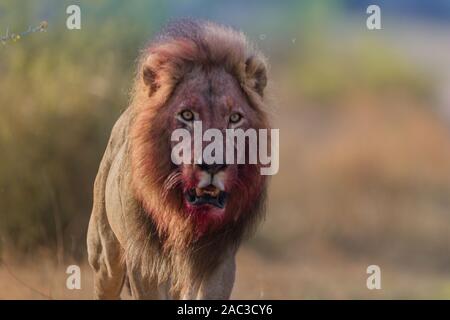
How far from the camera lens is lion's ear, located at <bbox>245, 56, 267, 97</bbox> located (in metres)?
5.54

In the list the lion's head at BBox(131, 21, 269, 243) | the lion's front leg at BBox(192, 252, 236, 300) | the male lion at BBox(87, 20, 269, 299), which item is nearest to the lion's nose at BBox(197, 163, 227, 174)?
the male lion at BBox(87, 20, 269, 299)

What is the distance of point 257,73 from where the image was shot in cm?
557

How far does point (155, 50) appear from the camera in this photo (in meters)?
5.61

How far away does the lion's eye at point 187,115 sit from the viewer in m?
5.34

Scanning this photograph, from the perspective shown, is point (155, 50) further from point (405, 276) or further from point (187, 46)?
point (405, 276)

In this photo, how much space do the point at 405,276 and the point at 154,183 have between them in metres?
2.80

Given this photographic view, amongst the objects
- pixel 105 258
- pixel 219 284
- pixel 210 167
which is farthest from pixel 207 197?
pixel 105 258

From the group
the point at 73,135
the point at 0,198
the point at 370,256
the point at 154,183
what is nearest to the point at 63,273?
the point at 0,198

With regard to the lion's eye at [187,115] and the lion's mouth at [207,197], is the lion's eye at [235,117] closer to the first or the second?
the lion's eye at [187,115]

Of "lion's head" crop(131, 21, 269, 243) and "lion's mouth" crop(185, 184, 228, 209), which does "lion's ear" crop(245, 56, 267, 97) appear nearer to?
"lion's head" crop(131, 21, 269, 243)

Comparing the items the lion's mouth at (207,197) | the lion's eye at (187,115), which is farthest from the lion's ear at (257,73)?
the lion's mouth at (207,197)

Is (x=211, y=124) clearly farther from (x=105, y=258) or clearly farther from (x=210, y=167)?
(x=105, y=258)
